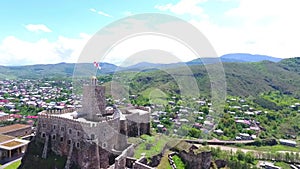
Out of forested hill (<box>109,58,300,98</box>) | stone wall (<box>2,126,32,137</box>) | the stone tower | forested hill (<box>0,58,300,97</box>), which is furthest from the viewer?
forested hill (<box>0,58,300,97</box>)

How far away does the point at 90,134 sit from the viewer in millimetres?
18891

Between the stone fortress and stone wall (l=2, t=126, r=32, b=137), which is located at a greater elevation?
the stone fortress

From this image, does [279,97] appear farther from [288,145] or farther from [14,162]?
[14,162]

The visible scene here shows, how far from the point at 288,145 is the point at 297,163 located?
7.89 metres

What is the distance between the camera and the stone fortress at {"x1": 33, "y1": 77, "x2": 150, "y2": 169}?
62.2 ft

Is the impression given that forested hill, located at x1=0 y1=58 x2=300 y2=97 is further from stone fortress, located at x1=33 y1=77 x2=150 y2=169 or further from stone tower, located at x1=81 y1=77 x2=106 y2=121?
stone fortress, located at x1=33 y1=77 x2=150 y2=169

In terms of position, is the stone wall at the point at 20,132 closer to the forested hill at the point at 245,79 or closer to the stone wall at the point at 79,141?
the stone wall at the point at 79,141

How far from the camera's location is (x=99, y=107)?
22469 mm

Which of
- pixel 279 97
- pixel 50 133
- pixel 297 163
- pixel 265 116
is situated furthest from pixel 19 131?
pixel 279 97

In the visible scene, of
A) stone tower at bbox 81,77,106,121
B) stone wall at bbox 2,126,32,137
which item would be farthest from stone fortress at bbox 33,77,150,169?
stone wall at bbox 2,126,32,137

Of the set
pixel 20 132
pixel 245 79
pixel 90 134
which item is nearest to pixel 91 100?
pixel 90 134

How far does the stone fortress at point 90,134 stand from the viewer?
19.0 m

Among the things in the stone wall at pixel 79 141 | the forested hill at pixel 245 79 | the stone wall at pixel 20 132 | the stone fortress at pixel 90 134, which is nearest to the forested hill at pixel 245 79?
the forested hill at pixel 245 79

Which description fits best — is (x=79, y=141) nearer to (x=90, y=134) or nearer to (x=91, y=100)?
(x=90, y=134)
